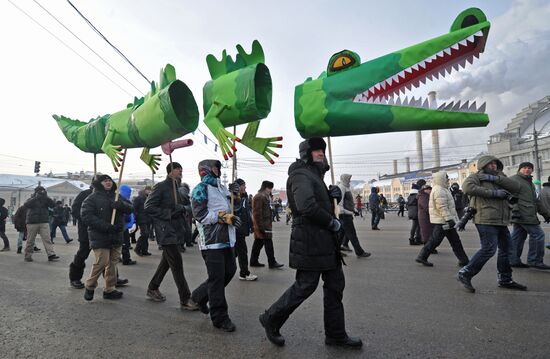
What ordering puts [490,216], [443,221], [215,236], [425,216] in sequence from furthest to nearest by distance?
1. [425,216]
2. [443,221]
3. [490,216]
4. [215,236]

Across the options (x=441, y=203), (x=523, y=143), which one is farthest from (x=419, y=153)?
(x=441, y=203)

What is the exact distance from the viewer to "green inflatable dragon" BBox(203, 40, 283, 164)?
4.06 meters

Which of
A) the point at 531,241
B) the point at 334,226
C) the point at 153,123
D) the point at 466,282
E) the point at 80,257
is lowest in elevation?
the point at 466,282

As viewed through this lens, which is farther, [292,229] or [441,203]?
[441,203]

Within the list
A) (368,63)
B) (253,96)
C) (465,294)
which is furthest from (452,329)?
(253,96)

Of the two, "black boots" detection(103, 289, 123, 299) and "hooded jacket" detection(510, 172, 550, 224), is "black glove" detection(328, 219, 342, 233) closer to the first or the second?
"black boots" detection(103, 289, 123, 299)

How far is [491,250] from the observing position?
14.4 feet

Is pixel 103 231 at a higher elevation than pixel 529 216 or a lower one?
lower

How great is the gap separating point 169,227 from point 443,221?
4.71 meters

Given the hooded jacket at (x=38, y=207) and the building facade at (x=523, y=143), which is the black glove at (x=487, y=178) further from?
the building facade at (x=523, y=143)

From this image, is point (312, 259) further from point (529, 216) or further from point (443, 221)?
point (529, 216)

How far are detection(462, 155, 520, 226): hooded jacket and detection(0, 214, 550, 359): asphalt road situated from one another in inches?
36.8

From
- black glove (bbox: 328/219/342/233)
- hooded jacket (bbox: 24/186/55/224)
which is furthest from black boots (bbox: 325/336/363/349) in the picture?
hooded jacket (bbox: 24/186/55/224)

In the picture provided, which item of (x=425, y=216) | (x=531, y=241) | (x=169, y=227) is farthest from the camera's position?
(x=425, y=216)
